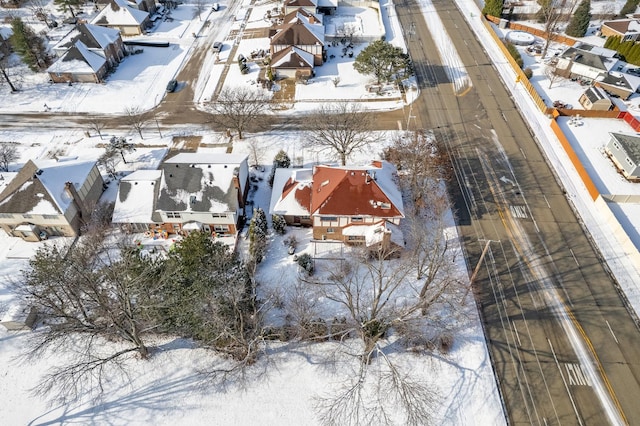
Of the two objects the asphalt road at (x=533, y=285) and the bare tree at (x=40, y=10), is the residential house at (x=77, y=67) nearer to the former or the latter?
the bare tree at (x=40, y=10)

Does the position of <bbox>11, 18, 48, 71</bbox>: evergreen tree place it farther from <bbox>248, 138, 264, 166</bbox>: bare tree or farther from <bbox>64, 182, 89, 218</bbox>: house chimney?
<bbox>248, 138, 264, 166</bbox>: bare tree

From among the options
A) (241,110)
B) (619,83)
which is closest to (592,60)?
(619,83)

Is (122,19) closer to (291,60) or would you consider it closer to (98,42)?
(98,42)

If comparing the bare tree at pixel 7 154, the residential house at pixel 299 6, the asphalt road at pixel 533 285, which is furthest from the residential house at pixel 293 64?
the bare tree at pixel 7 154

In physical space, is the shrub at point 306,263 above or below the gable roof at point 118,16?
below

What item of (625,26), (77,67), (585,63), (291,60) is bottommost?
(77,67)

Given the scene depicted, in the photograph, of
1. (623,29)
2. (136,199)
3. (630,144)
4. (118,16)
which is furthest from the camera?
(118,16)

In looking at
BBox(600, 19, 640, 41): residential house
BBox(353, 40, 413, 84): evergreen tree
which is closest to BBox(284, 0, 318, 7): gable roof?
BBox(353, 40, 413, 84): evergreen tree
